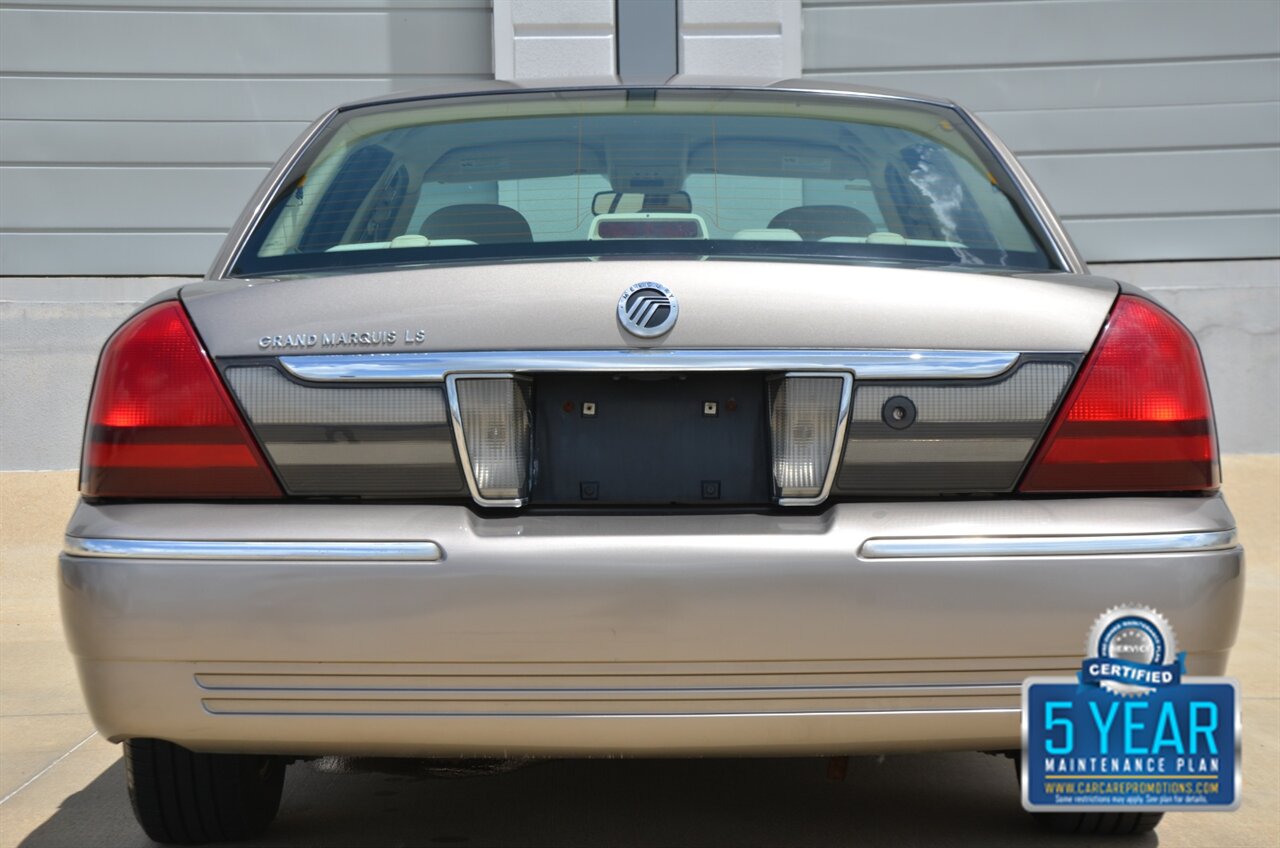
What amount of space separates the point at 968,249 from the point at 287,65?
6.24m

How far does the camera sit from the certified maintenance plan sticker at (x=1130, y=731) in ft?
6.82

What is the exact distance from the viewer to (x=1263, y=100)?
25.8 ft

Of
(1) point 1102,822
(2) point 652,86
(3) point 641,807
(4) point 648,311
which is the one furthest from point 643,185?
(1) point 1102,822

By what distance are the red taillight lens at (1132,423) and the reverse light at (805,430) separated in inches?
11.8

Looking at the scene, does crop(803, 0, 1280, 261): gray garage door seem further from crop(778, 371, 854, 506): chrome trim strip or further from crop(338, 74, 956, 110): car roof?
crop(778, 371, 854, 506): chrome trim strip

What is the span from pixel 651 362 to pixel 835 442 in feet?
0.98

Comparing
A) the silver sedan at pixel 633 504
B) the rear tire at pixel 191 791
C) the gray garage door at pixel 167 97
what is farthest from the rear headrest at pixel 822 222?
the gray garage door at pixel 167 97

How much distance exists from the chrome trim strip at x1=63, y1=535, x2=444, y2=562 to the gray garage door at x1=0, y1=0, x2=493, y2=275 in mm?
6041

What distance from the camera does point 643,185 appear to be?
2.78 metres

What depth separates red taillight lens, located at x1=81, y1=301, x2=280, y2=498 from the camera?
86.7 inches

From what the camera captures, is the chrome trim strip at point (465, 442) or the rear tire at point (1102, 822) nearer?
the chrome trim strip at point (465, 442)

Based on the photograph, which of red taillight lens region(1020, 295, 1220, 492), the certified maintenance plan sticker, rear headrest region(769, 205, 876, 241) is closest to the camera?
the certified maintenance plan sticker

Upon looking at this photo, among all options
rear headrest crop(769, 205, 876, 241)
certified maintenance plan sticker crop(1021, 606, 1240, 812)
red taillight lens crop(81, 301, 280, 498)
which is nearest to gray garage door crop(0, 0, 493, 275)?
rear headrest crop(769, 205, 876, 241)

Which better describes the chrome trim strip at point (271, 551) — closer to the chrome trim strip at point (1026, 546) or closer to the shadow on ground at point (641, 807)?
the chrome trim strip at point (1026, 546)
